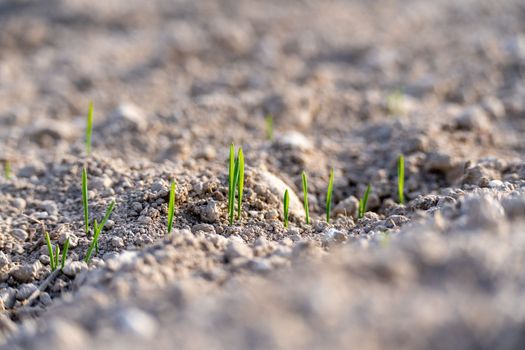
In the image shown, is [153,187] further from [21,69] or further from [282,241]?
[21,69]

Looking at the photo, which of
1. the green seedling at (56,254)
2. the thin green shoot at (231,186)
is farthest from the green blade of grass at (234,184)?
the green seedling at (56,254)

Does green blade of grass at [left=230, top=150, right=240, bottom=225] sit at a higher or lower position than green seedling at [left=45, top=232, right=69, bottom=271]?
higher

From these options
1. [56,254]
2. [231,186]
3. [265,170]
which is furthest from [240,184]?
[56,254]

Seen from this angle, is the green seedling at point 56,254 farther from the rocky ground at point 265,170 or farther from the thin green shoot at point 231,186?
the thin green shoot at point 231,186

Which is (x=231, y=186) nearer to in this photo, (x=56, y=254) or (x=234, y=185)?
(x=234, y=185)

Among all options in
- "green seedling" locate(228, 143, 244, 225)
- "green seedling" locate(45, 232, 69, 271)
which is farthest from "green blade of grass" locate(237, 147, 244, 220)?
"green seedling" locate(45, 232, 69, 271)

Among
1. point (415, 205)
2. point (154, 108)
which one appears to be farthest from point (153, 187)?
point (154, 108)

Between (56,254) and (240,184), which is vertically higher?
(240,184)

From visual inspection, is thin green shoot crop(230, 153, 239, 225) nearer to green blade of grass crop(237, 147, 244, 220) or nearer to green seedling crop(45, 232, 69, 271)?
green blade of grass crop(237, 147, 244, 220)
